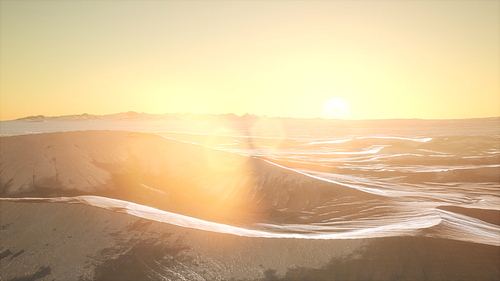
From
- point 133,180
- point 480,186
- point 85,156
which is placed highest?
point 85,156

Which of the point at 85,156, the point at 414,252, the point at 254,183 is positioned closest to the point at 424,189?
the point at 254,183

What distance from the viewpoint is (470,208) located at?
714 cm

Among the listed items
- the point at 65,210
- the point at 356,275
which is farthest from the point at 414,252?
the point at 65,210

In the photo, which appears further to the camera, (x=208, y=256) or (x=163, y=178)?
(x=163, y=178)

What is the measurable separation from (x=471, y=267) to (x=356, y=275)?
4.63ft

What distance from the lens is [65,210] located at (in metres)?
4.80

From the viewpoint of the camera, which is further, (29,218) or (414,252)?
(29,218)

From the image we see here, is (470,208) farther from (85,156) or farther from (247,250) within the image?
(85,156)

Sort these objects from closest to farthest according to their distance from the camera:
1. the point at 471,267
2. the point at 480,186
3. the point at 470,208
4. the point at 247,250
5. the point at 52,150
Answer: the point at 471,267 → the point at 247,250 → the point at 470,208 → the point at 52,150 → the point at 480,186

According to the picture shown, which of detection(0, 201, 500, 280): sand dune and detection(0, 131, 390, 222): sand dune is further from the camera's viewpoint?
detection(0, 131, 390, 222): sand dune

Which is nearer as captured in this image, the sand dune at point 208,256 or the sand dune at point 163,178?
the sand dune at point 208,256

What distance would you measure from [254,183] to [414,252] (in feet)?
18.2

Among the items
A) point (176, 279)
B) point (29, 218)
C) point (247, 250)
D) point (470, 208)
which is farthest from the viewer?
point (470, 208)

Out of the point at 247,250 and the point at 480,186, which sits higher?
the point at 247,250
